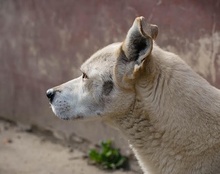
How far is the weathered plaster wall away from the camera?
6293mm

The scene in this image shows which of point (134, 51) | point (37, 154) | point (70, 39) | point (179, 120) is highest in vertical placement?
point (134, 51)

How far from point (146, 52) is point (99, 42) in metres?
2.92

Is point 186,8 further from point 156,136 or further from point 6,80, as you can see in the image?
point 6,80

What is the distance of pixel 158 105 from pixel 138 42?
414 mm

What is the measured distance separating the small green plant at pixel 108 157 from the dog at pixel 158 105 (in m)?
2.60

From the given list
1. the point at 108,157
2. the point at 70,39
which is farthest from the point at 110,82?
the point at 70,39

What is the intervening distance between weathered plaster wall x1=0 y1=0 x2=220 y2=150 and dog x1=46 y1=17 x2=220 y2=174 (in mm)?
1705

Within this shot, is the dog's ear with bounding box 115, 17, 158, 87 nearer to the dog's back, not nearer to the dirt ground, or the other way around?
the dog's back

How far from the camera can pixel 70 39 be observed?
7.52 meters

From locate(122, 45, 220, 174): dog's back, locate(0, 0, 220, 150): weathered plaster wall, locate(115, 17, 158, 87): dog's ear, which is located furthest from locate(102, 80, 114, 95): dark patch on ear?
locate(0, 0, 220, 150): weathered plaster wall

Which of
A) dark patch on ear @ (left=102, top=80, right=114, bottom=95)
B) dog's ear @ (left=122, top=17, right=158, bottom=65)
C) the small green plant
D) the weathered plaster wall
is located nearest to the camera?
dog's ear @ (left=122, top=17, right=158, bottom=65)

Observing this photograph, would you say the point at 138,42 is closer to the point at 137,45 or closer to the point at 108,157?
the point at 137,45

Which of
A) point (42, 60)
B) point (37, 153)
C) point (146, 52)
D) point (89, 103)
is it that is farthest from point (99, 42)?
point (146, 52)

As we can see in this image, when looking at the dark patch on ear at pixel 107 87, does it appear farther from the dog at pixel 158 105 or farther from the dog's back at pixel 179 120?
the dog's back at pixel 179 120
